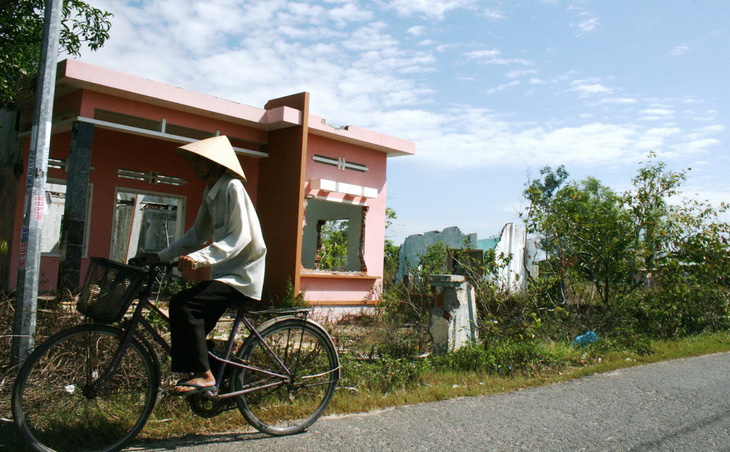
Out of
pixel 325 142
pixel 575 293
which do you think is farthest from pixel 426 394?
pixel 325 142

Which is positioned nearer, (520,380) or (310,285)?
(520,380)

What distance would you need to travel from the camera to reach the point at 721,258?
10.6 metres

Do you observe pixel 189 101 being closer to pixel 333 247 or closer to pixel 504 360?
pixel 504 360

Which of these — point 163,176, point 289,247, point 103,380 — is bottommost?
point 103,380

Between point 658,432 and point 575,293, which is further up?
point 575,293

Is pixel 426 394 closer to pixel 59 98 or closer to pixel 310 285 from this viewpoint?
pixel 310 285

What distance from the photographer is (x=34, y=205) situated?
→ 181 inches

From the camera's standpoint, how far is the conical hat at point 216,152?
401cm

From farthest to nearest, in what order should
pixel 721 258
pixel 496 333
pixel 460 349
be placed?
pixel 721 258, pixel 496 333, pixel 460 349

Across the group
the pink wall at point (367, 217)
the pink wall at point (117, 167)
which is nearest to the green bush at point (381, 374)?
the pink wall at point (367, 217)

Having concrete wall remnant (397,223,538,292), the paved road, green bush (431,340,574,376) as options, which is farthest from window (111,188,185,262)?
the paved road

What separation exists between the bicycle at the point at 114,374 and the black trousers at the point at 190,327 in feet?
0.53

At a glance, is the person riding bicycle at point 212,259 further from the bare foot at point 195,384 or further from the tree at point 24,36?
the tree at point 24,36

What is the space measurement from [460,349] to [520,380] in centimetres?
100
